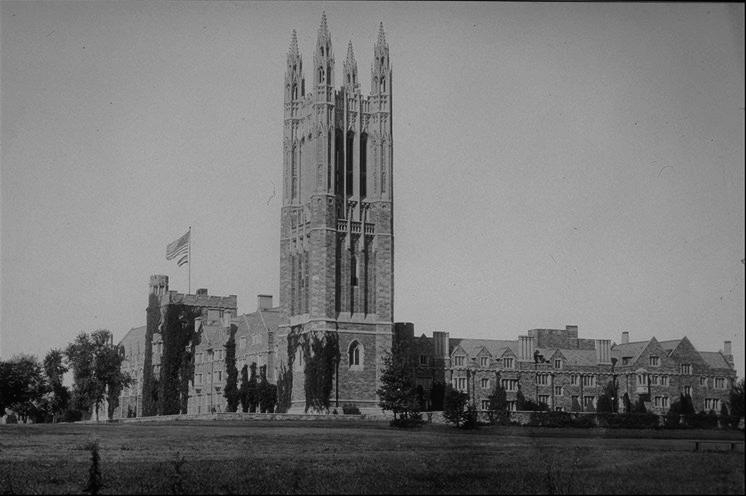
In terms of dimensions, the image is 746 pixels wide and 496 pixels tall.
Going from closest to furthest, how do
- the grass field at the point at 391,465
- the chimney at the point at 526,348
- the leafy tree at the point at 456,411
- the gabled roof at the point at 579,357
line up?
the grass field at the point at 391,465 → the leafy tree at the point at 456,411 → the gabled roof at the point at 579,357 → the chimney at the point at 526,348

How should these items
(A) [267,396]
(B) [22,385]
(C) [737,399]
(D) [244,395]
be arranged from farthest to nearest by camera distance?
(D) [244,395] → (A) [267,396] → (B) [22,385] → (C) [737,399]

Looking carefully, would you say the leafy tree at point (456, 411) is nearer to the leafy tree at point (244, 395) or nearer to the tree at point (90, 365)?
the leafy tree at point (244, 395)

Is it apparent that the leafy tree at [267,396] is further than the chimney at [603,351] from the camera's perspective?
Yes

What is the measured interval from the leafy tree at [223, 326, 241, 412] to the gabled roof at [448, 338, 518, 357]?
17.1 meters

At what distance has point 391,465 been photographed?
79.0 feet

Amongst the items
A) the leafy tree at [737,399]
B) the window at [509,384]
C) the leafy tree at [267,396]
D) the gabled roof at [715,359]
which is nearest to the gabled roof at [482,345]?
the window at [509,384]

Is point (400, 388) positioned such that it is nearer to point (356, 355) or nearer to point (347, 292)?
point (356, 355)

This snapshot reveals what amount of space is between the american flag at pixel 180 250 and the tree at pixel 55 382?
20.5 m

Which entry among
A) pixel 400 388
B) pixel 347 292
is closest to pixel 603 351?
pixel 400 388

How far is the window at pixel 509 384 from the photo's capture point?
268 ft

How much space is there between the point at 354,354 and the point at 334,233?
8649 millimetres

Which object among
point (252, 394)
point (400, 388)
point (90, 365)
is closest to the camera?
point (400, 388)

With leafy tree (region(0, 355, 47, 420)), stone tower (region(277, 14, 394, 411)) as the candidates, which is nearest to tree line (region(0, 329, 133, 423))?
leafy tree (region(0, 355, 47, 420))

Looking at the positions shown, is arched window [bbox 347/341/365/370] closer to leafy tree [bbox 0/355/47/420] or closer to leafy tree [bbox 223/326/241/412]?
leafy tree [bbox 223/326/241/412]
